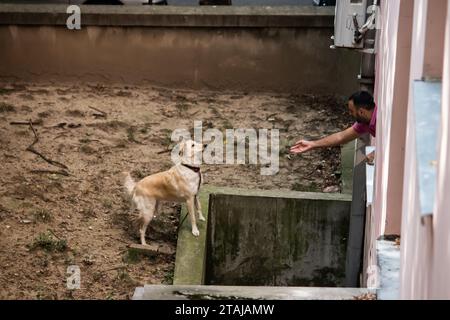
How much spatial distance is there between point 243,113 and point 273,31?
1.20 m

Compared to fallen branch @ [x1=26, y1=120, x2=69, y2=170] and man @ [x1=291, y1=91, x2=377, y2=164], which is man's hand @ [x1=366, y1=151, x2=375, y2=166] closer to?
man @ [x1=291, y1=91, x2=377, y2=164]

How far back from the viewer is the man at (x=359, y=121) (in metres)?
8.44

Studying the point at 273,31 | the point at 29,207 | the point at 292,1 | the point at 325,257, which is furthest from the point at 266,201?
the point at 292,1

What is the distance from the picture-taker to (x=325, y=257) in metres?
10.6

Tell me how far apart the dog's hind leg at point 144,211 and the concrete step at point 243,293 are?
378cm

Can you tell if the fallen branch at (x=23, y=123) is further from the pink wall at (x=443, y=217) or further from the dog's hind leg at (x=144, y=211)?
the pink wall at (x=443, y=217)

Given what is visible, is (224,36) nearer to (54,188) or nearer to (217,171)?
(217,171)

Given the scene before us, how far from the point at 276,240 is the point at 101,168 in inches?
83.5

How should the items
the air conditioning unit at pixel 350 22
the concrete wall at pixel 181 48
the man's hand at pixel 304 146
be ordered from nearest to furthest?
the man's hand at pixel 304 146, the air conditioning unit at pixel 350 22, the concrete wall at pixel 181 48

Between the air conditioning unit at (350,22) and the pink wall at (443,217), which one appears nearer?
the pink wall at (443,217)

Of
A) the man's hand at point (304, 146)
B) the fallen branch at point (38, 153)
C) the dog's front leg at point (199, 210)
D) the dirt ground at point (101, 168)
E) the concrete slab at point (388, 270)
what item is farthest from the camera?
the fallen branch at point (38, 153)

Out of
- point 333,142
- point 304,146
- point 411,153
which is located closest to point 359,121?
point 333,142

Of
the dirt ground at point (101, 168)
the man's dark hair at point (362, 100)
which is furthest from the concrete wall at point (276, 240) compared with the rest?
the man's dark hair at point (362, 100)

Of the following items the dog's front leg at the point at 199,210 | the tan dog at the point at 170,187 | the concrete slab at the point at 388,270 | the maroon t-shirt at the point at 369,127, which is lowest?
the dog's front leg at the point at 199,210
